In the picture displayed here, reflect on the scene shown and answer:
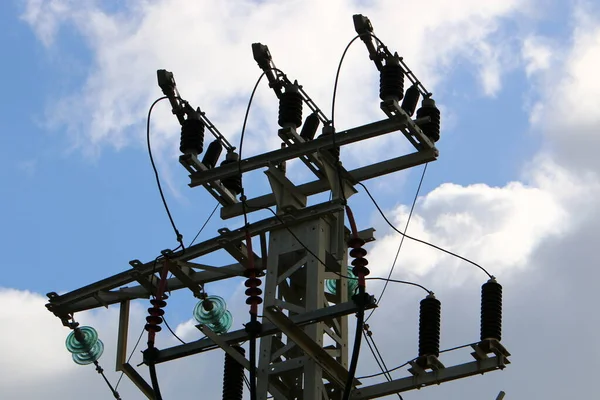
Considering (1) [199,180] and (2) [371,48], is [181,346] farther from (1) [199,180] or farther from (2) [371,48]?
(2) [371,48]

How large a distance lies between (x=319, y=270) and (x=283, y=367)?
101cm

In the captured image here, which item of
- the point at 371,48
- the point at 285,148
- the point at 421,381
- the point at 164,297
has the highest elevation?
the point at 371,48

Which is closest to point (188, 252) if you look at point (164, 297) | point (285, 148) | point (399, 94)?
point (164, 297)

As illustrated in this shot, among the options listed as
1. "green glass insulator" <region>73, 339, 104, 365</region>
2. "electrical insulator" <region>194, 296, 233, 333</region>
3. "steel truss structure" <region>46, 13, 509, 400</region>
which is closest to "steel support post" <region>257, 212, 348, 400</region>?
"steel truss structure" <region>46, 13, 509, 400</region>

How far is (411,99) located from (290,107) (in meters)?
1.25

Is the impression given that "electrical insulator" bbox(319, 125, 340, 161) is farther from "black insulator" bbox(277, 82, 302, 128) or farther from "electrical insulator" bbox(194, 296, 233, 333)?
"electrical insulator" bbox(194, 296, 233, 333)

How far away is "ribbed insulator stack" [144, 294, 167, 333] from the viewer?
13602mm

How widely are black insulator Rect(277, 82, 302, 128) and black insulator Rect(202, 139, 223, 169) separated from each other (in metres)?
1.16

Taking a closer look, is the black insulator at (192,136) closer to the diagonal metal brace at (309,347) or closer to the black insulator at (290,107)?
the black insulator at (290,107)

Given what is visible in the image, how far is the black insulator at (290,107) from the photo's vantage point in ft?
47.6

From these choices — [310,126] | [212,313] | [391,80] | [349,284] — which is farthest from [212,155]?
[391,80]

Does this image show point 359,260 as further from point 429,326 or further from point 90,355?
point 90,355

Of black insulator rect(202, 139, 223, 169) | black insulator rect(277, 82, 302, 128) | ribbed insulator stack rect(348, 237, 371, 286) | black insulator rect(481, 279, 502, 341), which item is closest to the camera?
ribbed insulator stack rect(348, 237, 371, 286)

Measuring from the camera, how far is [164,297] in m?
14.4
